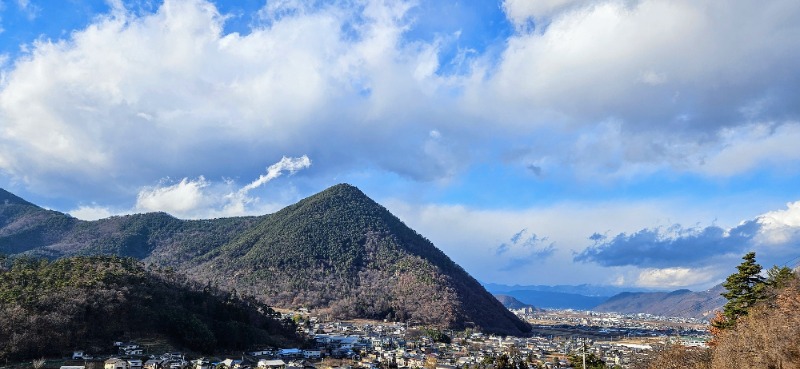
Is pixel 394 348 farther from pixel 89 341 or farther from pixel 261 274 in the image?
pixel 261 274

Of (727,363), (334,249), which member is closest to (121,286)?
(727,363)

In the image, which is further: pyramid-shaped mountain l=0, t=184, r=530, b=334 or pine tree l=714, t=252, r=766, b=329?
pyramid-shaped mountain l=0, t=184, r=530, b=334

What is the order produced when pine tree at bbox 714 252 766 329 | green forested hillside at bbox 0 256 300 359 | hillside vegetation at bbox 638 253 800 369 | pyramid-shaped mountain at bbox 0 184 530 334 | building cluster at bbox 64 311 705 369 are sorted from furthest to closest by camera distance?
pyramid-shaped mountain at bbox 0 184 530 334
building cluster at bbox 64 311 705 369
green forested hillside at bbox 0 256 300 359
pine tree at bbox 714 252 766 329
hillside vegetation at bbox 638 253 800 369

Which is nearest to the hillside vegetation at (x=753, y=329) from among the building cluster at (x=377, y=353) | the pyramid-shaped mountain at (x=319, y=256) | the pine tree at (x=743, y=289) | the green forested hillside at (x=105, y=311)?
the pine tree at (x=743, y=289)

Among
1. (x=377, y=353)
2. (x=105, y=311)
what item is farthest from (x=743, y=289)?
(x=105, y=311)

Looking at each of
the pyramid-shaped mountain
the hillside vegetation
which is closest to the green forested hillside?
the pyramid-shaped mountain

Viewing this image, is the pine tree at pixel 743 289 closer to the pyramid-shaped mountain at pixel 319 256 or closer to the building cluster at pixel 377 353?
the building cluster at pixel 377 353

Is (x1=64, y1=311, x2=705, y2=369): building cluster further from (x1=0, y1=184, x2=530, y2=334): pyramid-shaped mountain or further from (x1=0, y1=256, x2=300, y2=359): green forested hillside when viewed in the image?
(x1=0, y1=184, x2=530, y2=334): pyramid-shaped mountain
